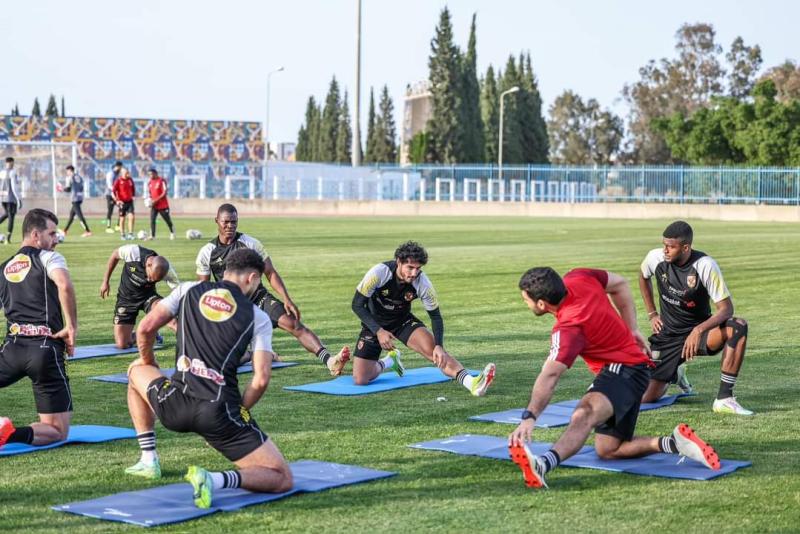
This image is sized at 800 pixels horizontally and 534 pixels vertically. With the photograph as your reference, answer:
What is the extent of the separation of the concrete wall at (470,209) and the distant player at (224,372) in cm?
4623

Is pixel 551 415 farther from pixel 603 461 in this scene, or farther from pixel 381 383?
pixel 381 383

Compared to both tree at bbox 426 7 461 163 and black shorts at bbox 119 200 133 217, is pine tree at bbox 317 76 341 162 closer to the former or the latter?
tree at bbox 426 7 461 163

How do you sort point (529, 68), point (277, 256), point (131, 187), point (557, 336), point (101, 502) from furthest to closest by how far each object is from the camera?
point (529, 68), point (131, 187), point (277, 256), point (557, 336), point (101, 502)

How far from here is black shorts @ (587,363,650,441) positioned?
7852 mm

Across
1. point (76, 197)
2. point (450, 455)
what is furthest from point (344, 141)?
point (450, 455)

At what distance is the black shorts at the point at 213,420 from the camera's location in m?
7.00

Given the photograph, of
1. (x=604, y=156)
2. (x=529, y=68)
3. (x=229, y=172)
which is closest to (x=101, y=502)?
(x=229, y=172)

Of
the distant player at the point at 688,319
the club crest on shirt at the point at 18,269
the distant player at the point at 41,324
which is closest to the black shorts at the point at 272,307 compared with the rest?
the distant player at the point at 688,319

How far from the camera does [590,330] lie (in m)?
7.65

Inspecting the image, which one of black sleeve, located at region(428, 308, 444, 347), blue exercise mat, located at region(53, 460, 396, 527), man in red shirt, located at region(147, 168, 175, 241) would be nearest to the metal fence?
man in red shirt, located at region(147, 168, 175, 241)

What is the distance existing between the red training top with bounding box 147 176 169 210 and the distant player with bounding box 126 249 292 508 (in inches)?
1018

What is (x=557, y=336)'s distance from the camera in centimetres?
752

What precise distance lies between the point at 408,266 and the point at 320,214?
49670 mm

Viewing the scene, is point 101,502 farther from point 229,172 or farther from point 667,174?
point 229,172
